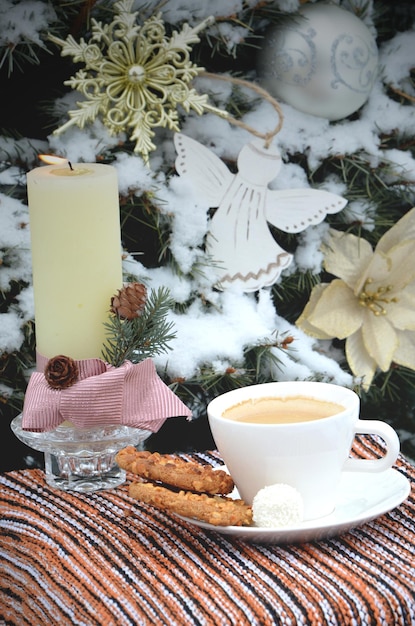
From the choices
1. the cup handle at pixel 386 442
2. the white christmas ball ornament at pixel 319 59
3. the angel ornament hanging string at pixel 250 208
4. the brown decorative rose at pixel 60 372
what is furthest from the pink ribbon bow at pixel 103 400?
the white christmas ball ornament at pixel 319 59

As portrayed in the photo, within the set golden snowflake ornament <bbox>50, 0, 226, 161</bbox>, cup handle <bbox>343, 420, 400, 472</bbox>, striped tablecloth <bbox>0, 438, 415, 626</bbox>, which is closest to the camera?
striped tablecloth <bbox>0, 438, 415, 626</bbox>

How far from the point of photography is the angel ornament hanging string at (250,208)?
88cm

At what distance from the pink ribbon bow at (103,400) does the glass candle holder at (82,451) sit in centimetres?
2

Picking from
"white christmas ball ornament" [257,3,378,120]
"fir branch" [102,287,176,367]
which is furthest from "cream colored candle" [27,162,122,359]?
"white christmas ball ornament" [257,3,378,120]

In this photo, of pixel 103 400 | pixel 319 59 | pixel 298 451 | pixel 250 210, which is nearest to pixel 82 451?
pixel 103 400

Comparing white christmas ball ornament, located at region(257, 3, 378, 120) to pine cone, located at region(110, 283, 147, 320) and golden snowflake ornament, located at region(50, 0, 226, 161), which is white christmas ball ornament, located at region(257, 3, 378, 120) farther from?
pine cone, located at region(110, 283, 147, 320)

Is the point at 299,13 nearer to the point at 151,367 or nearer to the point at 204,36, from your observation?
the point at 204,36

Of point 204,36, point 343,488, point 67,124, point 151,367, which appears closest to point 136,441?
point 151,367

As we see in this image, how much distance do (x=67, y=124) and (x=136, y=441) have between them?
301 millimetres

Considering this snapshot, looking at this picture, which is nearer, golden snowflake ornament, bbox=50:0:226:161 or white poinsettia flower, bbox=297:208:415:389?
golden snowflake ornament, bbox=50:0:226:161

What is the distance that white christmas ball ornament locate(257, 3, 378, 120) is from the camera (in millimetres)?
836

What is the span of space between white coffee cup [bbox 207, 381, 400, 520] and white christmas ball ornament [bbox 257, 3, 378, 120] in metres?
0.36

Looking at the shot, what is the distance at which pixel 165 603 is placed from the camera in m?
0.52

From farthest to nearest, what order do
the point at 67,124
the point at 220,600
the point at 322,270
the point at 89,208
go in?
the point at 322,270 → the point at 67,124 → the point at 89,208 → the point at 220,600
